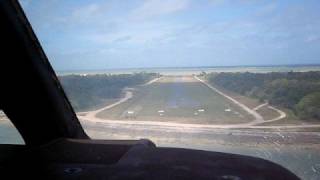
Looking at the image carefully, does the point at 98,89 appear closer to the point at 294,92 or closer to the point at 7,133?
the point at 7,133

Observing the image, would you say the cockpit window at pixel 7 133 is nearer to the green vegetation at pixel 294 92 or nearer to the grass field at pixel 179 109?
the grass field at pixel 179 109

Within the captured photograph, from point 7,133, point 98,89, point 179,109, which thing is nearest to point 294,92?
point 179,109

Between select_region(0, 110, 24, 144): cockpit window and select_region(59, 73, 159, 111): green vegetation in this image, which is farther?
select_region(59, 73, 159, 111): green vegetation

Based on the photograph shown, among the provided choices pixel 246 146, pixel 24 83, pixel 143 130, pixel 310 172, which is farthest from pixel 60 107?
pixel 143 130

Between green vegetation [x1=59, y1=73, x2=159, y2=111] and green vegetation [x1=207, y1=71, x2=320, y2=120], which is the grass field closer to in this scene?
green vegetation [x1=59, y1=73, x2=159, y2=111]

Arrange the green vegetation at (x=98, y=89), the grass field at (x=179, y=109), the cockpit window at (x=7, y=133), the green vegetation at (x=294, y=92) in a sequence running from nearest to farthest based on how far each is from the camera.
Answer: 1. the cockpit window at (x=7, y=133)
2. the green vegetation at (x=98, y=89)
3. the green vegetation at (x=294, y=92)
4. the grass field at (x=179, y=109)

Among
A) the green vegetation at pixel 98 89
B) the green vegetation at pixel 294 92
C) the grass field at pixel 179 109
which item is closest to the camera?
the green vegetation at pixel 98 89

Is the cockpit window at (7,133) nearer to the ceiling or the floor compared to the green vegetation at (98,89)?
nearer to the floor

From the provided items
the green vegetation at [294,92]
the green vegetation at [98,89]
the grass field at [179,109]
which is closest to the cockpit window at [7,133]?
the green vegetation at [98,89]

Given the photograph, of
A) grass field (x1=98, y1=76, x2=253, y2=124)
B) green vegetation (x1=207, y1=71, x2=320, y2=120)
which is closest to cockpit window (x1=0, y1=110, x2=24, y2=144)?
grass field (x1=98, y1=76, x2=253, y2=124)
